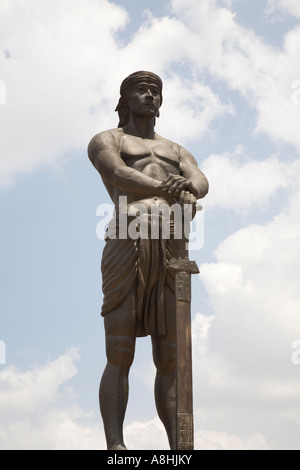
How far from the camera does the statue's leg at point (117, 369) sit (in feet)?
30.6

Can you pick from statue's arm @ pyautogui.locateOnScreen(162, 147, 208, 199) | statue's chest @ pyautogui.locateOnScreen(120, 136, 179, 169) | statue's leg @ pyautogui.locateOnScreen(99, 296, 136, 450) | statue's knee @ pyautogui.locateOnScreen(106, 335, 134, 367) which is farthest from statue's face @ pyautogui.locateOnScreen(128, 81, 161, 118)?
statue's knee @ pyautogui.locateOnScreen(106, 335, 134, 367)

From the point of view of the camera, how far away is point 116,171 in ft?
33.0

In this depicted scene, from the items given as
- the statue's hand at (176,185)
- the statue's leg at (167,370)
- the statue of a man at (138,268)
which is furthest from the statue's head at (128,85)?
the statue's leg at (167,370)

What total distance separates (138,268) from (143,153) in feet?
5.46

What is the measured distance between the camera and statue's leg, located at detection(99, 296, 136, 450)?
9317mm

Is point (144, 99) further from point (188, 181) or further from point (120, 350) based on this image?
point (120, 350)

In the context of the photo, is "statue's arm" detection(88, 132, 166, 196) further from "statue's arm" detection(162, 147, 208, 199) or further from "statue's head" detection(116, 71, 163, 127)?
"statue's head" detection(116, 71, 163, 127)

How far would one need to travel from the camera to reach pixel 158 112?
35.6ft

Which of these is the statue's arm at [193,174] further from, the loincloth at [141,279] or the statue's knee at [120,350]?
the statue's knee at [120,350]

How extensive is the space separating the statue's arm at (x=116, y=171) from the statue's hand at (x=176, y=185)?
76mm
